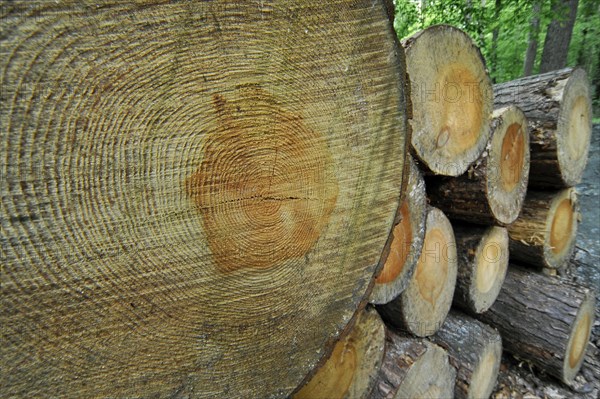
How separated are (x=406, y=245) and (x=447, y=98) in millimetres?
646

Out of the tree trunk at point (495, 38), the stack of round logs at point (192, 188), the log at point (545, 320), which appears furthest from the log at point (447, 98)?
the tree trunk at point (495, 38)

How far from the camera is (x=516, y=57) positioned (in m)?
9.61

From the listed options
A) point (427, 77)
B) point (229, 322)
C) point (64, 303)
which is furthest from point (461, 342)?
point (64, 303)

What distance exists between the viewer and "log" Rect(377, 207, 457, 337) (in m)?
1.67

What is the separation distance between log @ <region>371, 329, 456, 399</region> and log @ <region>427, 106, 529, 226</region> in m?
0.69

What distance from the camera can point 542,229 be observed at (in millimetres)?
2309

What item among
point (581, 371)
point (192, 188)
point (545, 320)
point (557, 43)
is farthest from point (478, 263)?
point (557, 43)

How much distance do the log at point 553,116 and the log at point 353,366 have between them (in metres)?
1.54

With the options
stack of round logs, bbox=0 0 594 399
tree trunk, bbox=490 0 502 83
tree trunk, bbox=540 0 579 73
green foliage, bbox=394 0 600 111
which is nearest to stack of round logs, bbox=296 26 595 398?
stack of round logs, bbox=0 0 594 399

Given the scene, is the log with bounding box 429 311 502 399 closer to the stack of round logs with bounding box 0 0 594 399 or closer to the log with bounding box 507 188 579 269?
the log with bounding box 507 188 579 269

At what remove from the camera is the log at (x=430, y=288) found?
1669 mm

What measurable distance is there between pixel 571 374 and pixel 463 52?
6.83 ft

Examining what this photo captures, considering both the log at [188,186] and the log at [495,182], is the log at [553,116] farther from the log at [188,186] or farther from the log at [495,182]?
the log at [188,186]

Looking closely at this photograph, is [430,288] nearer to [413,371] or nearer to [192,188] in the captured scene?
[413,371]
